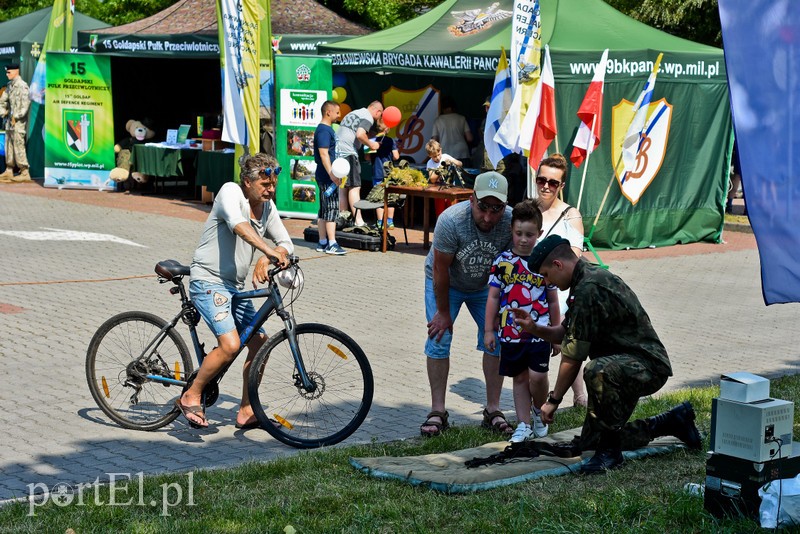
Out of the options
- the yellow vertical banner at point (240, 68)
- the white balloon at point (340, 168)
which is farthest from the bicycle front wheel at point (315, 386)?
the yellow vertical banner at point (240, 68)

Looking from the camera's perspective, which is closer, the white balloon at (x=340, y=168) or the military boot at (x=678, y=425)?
the military boot at (x=678, y=425)

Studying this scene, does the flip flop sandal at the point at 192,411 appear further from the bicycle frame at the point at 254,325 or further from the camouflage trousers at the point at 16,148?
the camouflage trousers at the point at 16,148

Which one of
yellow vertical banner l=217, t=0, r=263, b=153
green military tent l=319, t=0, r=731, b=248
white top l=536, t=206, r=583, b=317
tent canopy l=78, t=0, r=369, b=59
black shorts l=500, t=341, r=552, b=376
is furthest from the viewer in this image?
tent canopy l=78, t=0, r=369, b=59

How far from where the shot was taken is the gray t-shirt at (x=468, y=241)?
669 centimetres

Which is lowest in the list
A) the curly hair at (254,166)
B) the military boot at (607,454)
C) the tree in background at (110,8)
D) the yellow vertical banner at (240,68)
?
the military boot at (607,454)

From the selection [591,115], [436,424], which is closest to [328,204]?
[591,115]

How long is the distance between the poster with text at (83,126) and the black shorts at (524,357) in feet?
54.0

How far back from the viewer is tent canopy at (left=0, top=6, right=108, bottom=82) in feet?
79.9

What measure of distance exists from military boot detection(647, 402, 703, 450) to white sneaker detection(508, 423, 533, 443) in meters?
0.71

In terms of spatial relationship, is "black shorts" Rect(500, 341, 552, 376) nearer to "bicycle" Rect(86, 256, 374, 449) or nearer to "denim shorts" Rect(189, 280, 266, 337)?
"bicycle" Rect(86, 256, 374, 449)

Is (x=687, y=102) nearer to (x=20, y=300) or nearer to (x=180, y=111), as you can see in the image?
(x=20, y=300)

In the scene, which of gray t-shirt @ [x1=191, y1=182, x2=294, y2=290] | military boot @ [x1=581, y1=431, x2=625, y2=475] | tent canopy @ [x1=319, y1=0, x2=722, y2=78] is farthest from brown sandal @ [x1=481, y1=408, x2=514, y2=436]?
tent canopy @ [x1=319, y1=0, x2=722, y2=78]

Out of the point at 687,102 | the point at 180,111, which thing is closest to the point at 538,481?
the point at 687,102

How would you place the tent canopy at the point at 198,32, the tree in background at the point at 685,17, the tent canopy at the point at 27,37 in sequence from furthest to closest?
the tree in background at the point at 685,17 < the tent canopy at the point at 27,37 < the tent canopy at the point at 198,32
